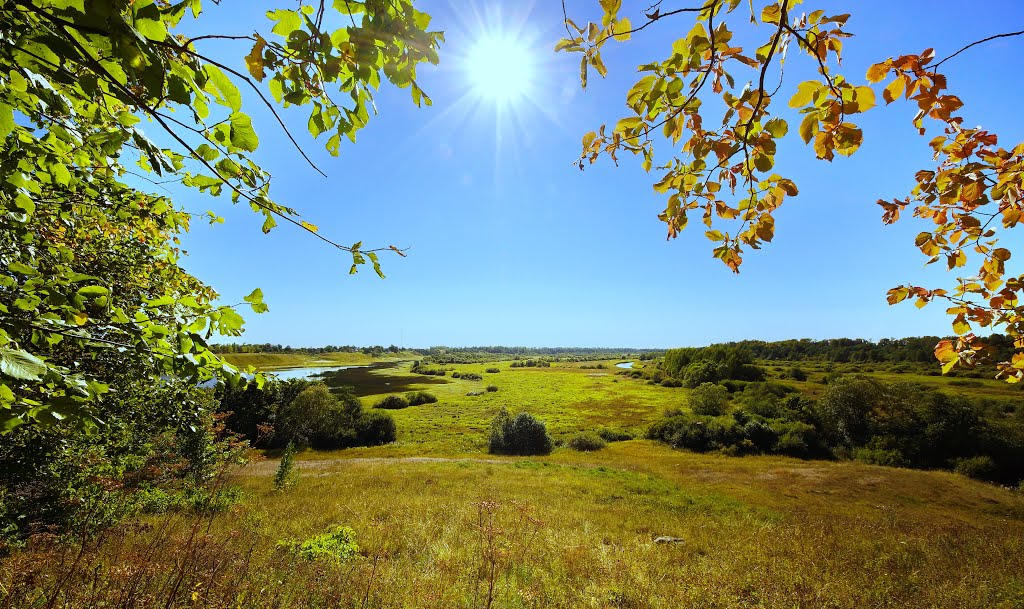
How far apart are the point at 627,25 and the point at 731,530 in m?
14.7

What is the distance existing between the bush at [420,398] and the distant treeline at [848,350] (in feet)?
255

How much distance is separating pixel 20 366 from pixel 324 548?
7.26 metres

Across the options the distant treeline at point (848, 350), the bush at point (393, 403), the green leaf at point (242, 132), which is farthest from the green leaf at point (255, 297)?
the distant treeline at point (848, 350)

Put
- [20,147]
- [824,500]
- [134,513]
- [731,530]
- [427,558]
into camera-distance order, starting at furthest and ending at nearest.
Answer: [824,500] → [731,530] → [134,513] → [427,558] → [20,147]

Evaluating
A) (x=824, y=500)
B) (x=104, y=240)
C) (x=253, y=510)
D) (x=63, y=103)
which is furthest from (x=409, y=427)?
(x=63, y=103)

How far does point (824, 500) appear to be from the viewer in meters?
21.0

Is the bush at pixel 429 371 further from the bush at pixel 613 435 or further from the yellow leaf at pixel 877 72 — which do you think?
the yellow leaf at pixel 877 72

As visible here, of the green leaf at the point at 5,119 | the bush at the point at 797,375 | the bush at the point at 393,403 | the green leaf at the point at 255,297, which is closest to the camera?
the green leaf at the point at 5,119

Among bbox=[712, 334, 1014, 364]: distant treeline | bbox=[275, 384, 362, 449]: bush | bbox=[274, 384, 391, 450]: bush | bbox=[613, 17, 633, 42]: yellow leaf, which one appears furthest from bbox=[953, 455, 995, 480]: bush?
bbox=[275, 384, 362, 449]: bush

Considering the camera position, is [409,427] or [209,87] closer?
[209,87]

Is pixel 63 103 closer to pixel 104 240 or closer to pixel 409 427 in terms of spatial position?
pixel 104 240

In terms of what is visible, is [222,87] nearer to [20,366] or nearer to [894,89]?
[20,366]

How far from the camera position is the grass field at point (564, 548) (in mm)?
4973

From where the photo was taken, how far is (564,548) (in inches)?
320
